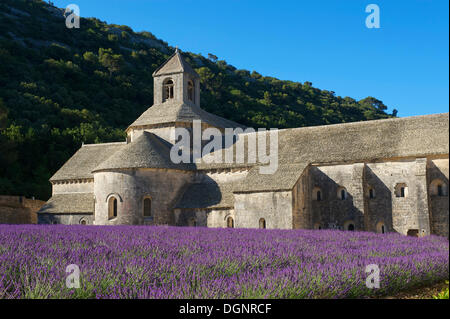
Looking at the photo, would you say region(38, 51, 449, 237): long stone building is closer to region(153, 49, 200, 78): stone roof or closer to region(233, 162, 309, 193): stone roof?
region(233, 162, 309, 193): stone roof

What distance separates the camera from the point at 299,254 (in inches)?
531

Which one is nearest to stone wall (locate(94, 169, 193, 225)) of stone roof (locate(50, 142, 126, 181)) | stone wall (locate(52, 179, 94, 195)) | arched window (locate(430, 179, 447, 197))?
stone wall (locate(52, 179, 94, 195))

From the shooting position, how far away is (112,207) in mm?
32812

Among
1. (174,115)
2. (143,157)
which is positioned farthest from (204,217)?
(174,115)

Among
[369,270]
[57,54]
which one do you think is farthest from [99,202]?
Answer: [57,54]

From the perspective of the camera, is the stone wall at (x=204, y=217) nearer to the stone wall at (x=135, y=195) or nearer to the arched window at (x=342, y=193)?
the stone wall at (x=135, y=195)

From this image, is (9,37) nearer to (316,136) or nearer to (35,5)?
(35,5)

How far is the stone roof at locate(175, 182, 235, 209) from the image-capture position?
3234 centimetres

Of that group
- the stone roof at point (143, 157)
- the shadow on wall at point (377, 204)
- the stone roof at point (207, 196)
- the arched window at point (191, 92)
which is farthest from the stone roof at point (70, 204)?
the shadow on wall at point (377, 204)

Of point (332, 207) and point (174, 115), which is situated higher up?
point (174, 115)

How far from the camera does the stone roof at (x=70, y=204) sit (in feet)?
118

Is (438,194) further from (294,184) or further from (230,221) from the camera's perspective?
(230,221)

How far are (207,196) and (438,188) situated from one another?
15.2m

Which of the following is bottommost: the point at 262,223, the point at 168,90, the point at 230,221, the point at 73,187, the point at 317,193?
the point at 262,223
